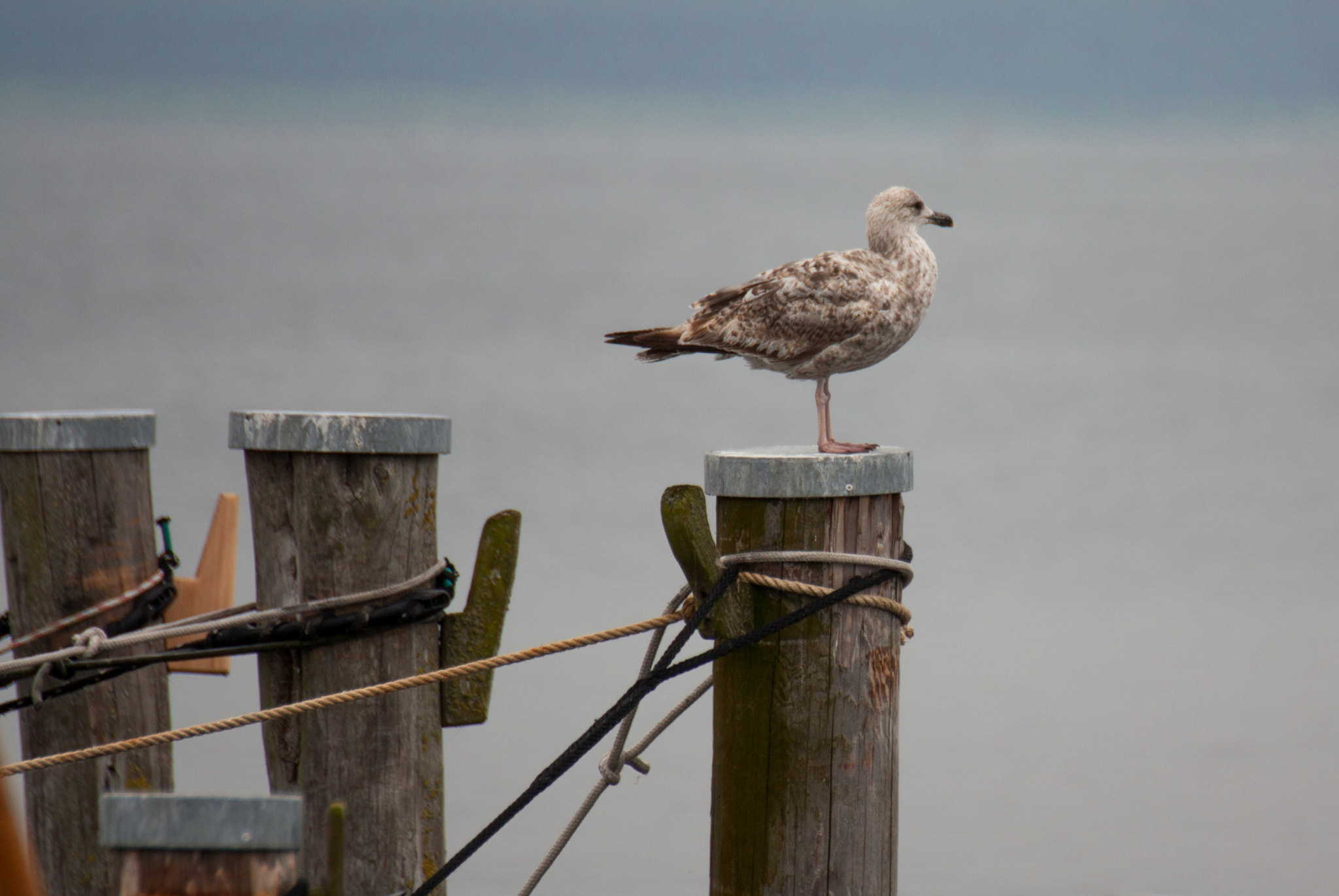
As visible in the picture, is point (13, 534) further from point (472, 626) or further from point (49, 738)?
point (472, 626)

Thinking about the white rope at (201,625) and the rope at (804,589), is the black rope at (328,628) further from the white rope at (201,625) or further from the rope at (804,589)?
the rope at (804,589)

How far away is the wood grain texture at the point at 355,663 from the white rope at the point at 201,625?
0.03 metres

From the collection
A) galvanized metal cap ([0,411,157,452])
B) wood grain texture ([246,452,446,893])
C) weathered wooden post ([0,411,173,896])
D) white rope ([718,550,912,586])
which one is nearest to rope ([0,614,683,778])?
wood grain texture ([246,452,446,893])

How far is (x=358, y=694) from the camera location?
8.86 feet

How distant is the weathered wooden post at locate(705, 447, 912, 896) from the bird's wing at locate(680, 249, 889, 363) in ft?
3.23

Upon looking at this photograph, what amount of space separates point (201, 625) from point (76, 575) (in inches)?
25.1

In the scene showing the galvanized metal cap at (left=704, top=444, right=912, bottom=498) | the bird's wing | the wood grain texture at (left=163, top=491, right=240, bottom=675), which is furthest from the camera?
the wood grain texture at (left=163, top=491, right=240, bottom=675)

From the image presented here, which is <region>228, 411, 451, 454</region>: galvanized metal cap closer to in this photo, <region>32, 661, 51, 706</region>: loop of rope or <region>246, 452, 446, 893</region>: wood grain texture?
<region>246, 452, 446, 893</region>: wood grain texture

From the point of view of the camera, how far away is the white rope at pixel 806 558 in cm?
257

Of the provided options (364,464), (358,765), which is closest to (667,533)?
(364,464)

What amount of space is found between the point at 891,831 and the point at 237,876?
1538 mm

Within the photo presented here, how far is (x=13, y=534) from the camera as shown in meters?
3.50

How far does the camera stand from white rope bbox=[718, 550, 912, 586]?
2.57m

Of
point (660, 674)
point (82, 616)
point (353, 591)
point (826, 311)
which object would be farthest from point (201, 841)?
point (826, 311)
